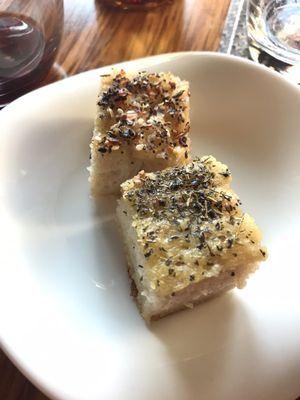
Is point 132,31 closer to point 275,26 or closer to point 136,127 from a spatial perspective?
point 275,26

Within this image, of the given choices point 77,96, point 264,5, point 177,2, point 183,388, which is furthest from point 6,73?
point 183,388

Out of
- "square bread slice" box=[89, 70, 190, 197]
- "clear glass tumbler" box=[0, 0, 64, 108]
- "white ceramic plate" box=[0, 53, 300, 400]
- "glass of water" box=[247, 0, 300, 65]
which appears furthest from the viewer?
"glass of water" box=[247, 0, 300, 65]

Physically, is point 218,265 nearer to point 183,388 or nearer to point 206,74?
point 183,388

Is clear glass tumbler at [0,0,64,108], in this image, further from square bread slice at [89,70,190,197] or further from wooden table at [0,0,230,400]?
square bread slice at [89,70,190,197]

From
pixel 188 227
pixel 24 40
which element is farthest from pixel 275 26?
pixel 188 227

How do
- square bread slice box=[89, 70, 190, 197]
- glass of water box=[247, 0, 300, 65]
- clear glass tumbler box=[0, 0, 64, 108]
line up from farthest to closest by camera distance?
glass of water box=[247, 0, 300, 65] → clear glass tumbler box=[0, 0, 64, 108] → square bread slice box=[89, 70, 190, 197]

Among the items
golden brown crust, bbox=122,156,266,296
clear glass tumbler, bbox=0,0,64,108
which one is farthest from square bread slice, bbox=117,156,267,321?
clear glass tumbler, bbox=0,0,64,108

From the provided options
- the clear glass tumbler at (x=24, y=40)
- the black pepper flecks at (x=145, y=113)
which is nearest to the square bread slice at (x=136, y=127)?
Answer: the black pepper flecks at (x=145, y=113)
